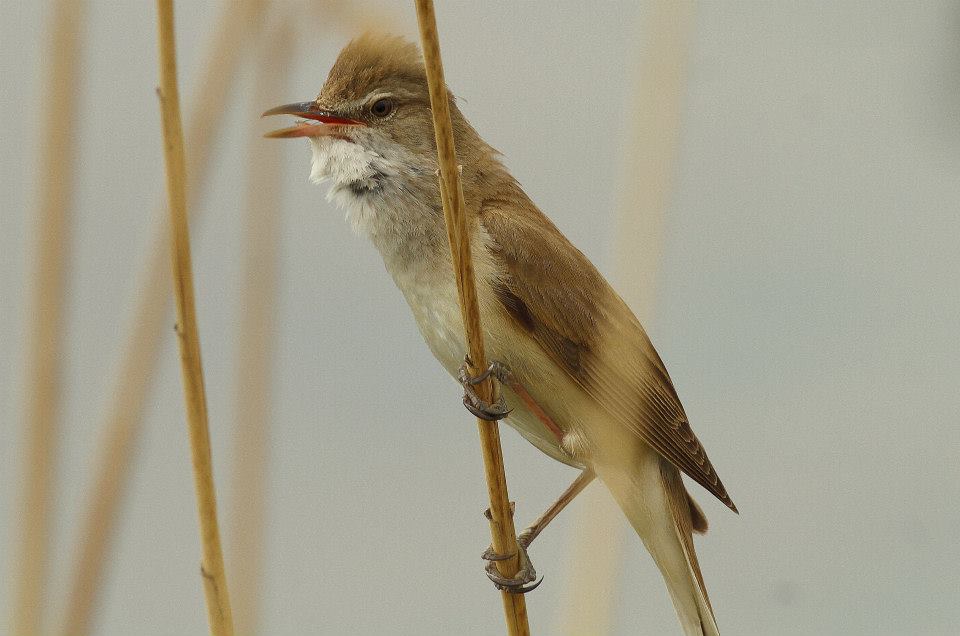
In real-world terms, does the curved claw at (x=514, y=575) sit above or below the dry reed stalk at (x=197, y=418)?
below

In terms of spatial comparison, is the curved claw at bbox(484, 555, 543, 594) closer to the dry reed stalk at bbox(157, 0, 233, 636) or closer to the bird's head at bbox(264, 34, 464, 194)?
the dry reed stalk at bbox(157, 0, 233, 636)

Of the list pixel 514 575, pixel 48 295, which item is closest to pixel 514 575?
pixel 514 575

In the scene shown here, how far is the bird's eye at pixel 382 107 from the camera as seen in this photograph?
3014mm

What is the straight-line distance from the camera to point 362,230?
2.90 meters

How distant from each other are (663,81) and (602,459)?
50.7 inches

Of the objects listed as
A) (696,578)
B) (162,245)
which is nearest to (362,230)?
(162,245)

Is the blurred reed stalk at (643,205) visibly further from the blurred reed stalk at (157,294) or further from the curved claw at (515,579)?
the blurred reed stalk at (157,294)

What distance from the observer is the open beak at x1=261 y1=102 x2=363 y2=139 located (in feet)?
8.89

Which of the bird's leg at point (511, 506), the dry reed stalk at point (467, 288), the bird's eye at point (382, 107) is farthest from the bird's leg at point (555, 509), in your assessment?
the bird's eye at point (382, 107)

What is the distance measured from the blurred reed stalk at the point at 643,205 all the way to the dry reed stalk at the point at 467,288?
0.21 m

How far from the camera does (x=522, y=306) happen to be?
3.00 meters

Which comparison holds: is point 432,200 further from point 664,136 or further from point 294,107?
point 664,136

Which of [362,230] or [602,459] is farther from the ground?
[362,230]

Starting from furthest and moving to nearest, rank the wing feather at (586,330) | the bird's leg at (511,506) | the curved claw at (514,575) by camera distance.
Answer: the wing feather at (586,330) → the curved claw at (514,575) → the bird's leg at (511,506)
